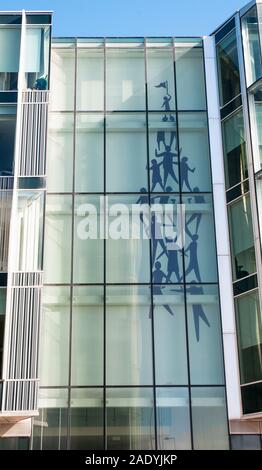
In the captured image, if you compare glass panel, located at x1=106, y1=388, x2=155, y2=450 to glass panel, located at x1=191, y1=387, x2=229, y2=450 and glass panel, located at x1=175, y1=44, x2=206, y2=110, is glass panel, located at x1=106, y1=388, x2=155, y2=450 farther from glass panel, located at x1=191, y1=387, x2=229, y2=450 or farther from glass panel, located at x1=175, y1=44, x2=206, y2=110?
glass panel, located at x1=175, y1=44, x2=206, y2=110

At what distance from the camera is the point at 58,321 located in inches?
739

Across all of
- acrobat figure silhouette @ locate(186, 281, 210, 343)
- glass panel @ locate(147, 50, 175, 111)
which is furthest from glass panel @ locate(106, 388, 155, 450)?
glass panel @ locate(147, 50, 175, 111)

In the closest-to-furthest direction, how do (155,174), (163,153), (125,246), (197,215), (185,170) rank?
(125,246), (197,215), (155,174), (185,170), (163,153)

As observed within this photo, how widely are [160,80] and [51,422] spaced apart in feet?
41.4

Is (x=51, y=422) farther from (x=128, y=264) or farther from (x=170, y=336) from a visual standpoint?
(x=128, y=264)

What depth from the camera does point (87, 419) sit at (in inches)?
693

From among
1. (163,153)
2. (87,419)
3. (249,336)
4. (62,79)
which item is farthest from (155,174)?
(87,419)

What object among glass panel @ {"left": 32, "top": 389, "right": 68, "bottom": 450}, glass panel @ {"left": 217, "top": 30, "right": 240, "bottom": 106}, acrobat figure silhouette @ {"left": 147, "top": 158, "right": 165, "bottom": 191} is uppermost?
glass panel @ {"left": 217, "top": 30, "right": 240, "bottom": 106}

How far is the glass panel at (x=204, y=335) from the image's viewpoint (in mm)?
18219

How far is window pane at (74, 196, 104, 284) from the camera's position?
761 inches

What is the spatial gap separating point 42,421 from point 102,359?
254 cm

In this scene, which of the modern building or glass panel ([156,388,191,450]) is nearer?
glass panel ([156,388,191,450])

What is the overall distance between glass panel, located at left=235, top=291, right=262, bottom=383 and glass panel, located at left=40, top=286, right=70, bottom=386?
5.38 meters

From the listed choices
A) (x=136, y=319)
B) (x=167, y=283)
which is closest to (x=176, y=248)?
(x=167, y=283)
